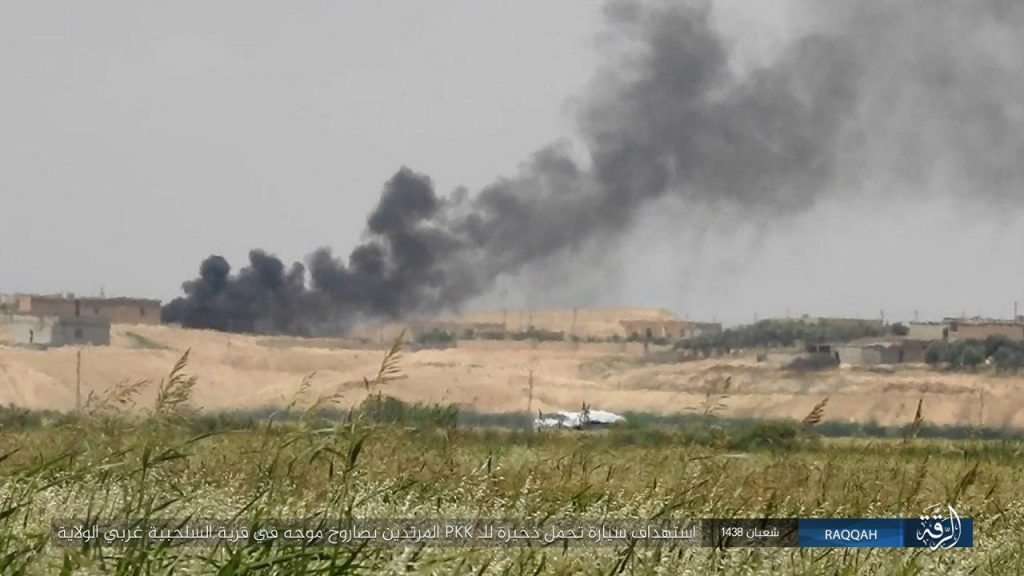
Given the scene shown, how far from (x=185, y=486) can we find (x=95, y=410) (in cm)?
460

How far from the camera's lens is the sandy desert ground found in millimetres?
96188

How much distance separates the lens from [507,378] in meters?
110

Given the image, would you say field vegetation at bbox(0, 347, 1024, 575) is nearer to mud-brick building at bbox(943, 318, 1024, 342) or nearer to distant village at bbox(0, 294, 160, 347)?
distant village at bbox(0, 294, 160, 347)

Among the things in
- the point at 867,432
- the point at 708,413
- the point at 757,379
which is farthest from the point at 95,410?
the point at 757,379

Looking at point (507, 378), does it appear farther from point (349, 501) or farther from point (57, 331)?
point (349, 501)

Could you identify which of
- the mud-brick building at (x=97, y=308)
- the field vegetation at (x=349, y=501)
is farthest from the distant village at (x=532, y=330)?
the field vegetation at (x=349, y=501)

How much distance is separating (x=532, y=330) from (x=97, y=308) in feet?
115

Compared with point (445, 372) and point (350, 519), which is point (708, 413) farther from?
point (445, 372)

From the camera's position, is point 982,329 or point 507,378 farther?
point 982,329

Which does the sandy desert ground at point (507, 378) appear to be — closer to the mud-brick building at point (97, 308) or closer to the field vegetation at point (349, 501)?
the mud-brick building at point (97, 308)

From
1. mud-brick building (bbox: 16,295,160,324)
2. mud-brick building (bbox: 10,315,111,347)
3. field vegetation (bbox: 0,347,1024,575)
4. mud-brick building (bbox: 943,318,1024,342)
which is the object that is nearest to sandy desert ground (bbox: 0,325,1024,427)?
mud-brick building (bbox: 10,315,111,347)

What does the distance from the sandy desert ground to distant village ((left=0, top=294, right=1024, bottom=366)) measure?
2.51 meters

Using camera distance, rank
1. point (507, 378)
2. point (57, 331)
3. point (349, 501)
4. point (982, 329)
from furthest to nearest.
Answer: point (982, 329) → point (57, 331) → point (507, 378) → point (349, 501)

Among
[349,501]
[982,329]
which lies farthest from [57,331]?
[349,501]
